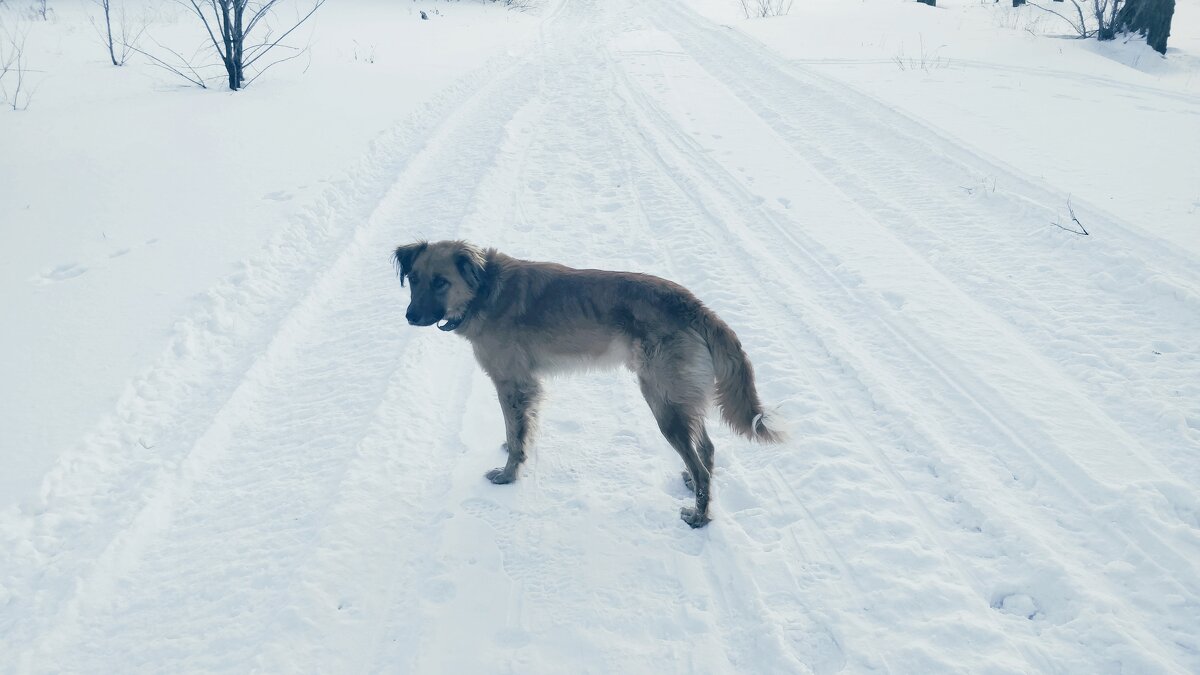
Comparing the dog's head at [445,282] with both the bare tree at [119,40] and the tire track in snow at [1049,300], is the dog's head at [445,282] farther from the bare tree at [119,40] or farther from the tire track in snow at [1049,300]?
the bare tree at [119,40]

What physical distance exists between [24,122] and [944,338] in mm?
13656

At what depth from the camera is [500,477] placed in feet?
14.4

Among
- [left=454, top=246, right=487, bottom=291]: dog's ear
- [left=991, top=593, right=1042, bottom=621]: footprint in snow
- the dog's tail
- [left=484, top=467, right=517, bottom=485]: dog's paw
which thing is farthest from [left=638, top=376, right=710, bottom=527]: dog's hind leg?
[left=991, top=593, right=1042, bottom=621]: footprint in snow

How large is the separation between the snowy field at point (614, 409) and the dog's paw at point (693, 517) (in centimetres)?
5

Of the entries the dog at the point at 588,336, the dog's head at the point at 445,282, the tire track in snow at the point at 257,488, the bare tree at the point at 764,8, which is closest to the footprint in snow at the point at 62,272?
the tire track in snow at the point at 257,488

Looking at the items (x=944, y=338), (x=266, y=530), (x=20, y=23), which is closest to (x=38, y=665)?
(x=266, y=530)

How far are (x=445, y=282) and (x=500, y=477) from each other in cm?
129

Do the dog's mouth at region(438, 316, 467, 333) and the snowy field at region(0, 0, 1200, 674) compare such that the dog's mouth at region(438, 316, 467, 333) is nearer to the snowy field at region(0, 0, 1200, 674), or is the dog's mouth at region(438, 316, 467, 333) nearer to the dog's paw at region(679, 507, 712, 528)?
the snowy field at region(0, 0, 1200, 674)

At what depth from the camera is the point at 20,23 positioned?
61.6ft

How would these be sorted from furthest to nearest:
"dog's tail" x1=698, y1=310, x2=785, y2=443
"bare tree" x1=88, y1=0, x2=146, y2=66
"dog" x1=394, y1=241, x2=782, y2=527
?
"bare tree" x1=88, y1=0, x2=146, y2=66
"dog" x1=394, y1=241, x2=782, y2=527
"dog's tail" x1=698, y1=310, x2=785, y2=443

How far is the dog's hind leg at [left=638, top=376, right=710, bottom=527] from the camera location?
3.80m

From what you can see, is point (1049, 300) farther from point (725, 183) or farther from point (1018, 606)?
point (725, 183)

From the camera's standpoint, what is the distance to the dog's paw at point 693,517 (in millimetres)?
3924

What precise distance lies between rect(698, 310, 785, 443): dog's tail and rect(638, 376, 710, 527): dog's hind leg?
0.70 feet
